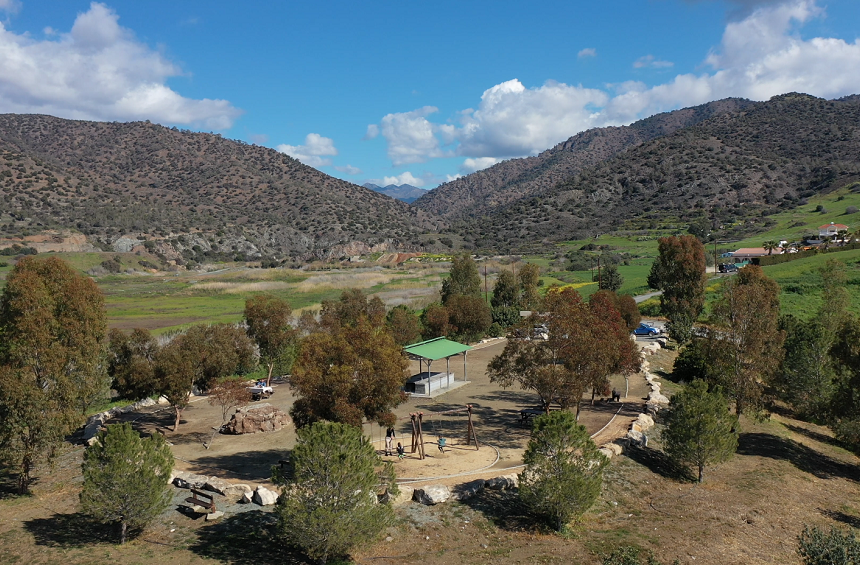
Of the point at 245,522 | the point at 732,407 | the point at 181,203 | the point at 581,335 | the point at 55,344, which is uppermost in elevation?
the point at 181,203

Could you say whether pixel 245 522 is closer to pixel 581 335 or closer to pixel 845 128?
pixel 581 335

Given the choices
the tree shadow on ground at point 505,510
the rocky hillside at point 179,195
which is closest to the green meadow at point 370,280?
the rocky hillside at point 179,195

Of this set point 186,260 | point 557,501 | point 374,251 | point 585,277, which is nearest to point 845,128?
point 585,277

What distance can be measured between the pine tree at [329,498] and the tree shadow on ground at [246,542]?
742 millimetres

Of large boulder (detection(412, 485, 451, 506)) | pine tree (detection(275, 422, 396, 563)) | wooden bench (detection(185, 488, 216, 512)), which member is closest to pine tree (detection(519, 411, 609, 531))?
large boulder (detection(412, 485, 451, 506))

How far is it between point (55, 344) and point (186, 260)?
324 ft

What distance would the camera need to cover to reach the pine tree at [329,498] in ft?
40.0

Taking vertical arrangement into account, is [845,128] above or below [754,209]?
above

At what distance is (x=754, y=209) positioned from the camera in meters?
129

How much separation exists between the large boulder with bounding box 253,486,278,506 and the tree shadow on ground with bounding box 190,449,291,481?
74.4 inches

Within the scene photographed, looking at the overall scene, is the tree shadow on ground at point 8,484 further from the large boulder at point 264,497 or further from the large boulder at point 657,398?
the large boulder at point 657,398

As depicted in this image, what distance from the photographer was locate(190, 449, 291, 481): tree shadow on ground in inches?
744

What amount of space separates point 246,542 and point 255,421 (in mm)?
10812

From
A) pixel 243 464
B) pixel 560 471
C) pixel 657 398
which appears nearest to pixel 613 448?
pixel 560 471
